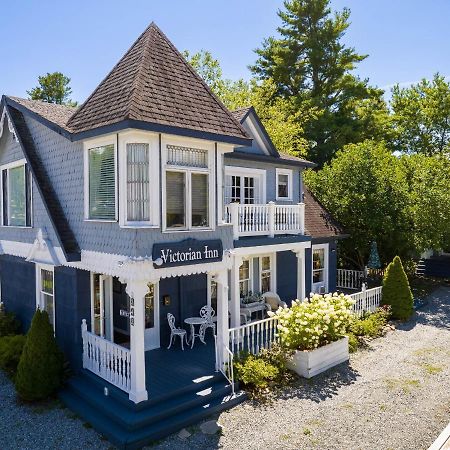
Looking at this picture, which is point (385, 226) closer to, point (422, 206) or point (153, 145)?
point (422, 206)

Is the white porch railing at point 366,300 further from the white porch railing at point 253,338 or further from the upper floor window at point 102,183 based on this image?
the upper floor window at point 102,183

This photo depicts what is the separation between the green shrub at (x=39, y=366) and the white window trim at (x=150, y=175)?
3.68 metres

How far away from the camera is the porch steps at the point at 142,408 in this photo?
8156 millimetres

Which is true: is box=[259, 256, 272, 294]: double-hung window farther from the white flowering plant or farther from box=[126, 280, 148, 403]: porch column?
box=[126, 280, 148, 403]: porch column

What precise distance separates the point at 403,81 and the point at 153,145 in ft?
136

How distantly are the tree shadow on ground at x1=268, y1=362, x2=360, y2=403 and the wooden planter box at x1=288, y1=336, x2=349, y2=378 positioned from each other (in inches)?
6.1

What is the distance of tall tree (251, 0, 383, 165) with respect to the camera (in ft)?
124

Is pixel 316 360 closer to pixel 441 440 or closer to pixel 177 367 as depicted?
pixel 441 440

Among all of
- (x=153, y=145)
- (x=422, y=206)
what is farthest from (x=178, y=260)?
(x=422, y=206)

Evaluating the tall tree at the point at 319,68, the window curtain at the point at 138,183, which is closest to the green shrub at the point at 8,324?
the window curtain at the point at 138,183

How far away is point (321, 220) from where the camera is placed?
18.7 metres

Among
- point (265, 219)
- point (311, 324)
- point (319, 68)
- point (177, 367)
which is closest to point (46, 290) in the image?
point (177, 367)

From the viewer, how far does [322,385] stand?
1070 cm

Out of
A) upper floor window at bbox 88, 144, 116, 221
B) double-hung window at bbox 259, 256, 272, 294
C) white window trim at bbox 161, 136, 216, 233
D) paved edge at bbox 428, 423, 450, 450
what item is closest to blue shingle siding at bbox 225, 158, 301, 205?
double-hung window at bbox 259, 256, 272, 294
